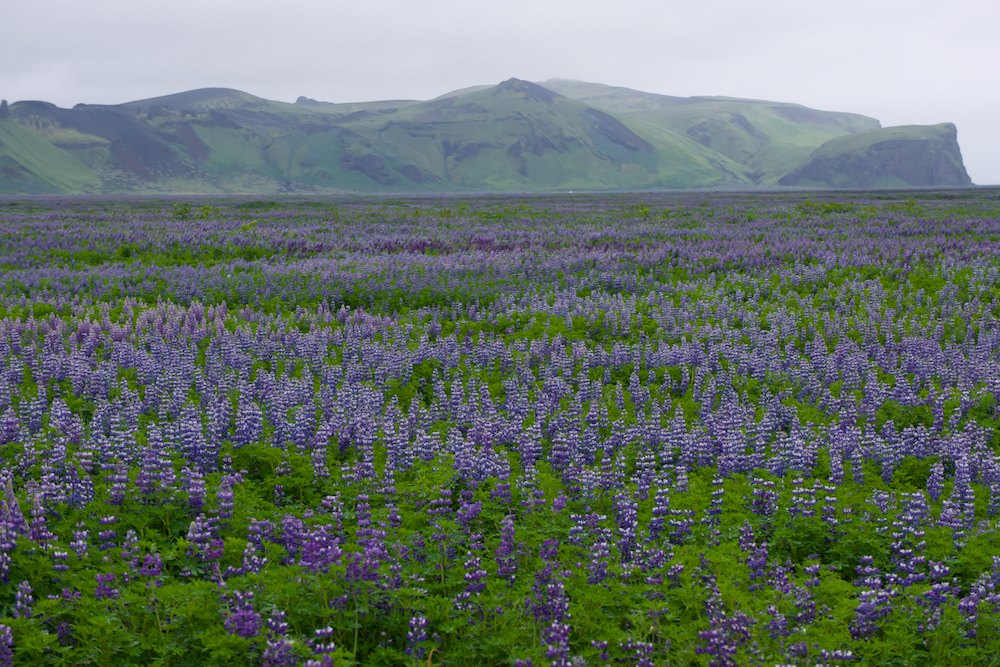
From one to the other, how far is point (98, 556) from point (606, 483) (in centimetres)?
416

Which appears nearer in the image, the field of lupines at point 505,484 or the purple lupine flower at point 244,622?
the purple lupine flower at point 244,622

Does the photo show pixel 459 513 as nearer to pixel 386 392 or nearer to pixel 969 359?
pixel 386 392

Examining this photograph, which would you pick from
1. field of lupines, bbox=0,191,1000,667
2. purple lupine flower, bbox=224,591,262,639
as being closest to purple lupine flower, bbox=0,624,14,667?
field of lupines, bbox=0,191,1000,667

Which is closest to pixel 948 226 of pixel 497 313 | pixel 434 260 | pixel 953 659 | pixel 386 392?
pixel 434 260

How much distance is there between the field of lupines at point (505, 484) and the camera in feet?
15.9

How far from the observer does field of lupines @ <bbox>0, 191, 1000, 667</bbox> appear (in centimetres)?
485

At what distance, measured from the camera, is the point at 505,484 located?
6828mm

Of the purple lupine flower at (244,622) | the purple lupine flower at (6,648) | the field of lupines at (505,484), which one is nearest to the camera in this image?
the purple lupine flower at (6,648)

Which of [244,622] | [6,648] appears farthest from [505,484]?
[6,648]

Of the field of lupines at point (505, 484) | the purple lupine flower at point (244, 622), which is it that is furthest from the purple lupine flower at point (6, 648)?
the purple lupine flower at point (244, 622)

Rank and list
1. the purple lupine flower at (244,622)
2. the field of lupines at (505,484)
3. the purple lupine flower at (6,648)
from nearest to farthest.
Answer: the purple lupine flower at (6,648) < the purple lupine flower at (244,622) < the field of lupines at (505,484)

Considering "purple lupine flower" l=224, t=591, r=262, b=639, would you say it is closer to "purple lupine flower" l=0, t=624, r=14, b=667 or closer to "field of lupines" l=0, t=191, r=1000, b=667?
"field of lupines" l=0, t=191, r=1000, b=667

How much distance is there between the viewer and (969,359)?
11812mm

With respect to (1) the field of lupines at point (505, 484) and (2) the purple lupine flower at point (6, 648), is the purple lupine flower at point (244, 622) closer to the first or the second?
(1) the field of lupines at point (505, 484)
